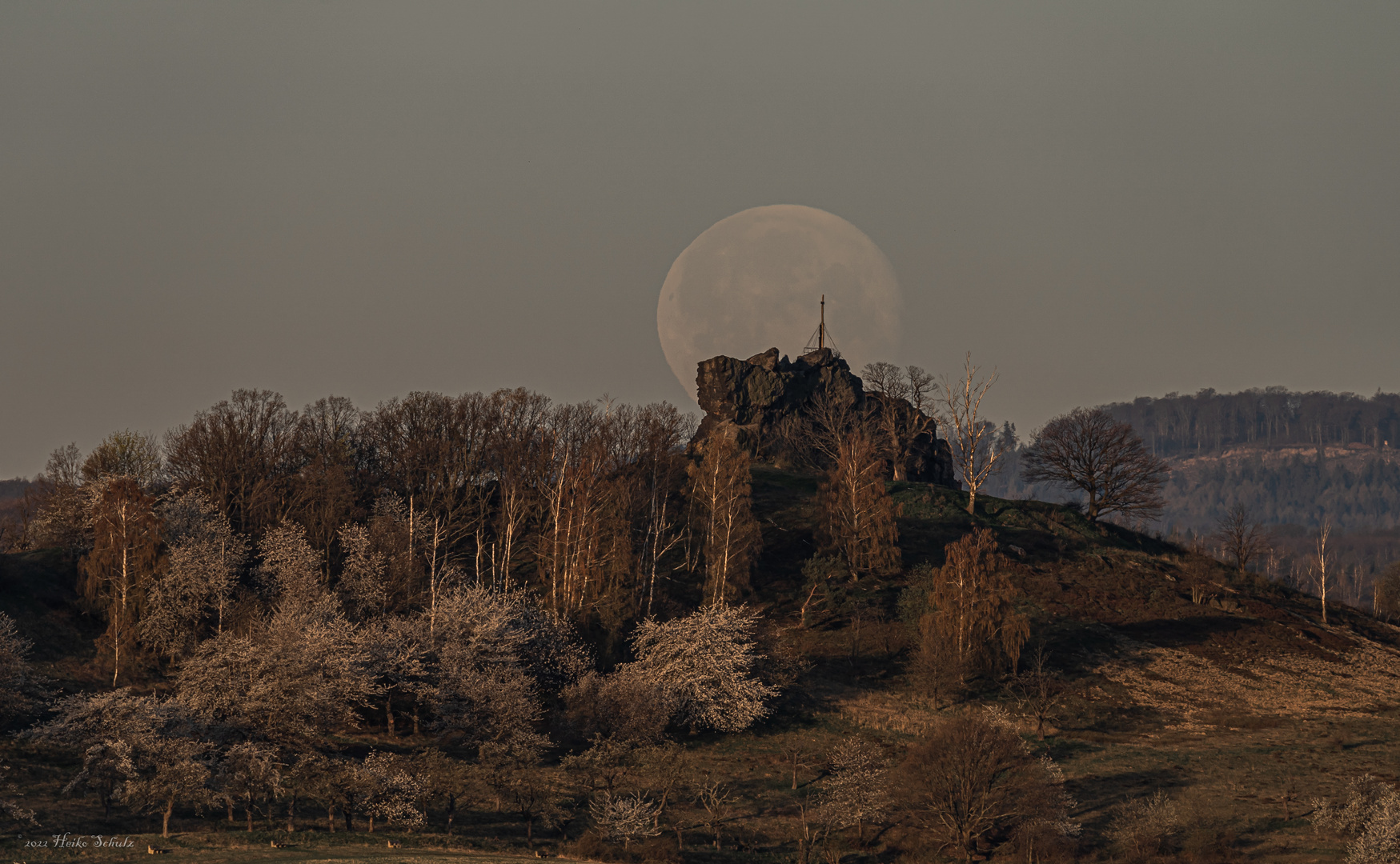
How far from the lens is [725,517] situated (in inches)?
3054

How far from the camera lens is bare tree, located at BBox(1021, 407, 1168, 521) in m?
101

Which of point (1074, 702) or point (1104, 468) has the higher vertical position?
point (1104, 468)

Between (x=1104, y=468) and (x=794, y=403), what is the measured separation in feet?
114

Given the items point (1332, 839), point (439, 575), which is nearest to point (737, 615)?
point (439, 575)

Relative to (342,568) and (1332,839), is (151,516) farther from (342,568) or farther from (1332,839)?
(1332,839)

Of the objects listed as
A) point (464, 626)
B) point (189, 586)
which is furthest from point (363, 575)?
point (464, 626)

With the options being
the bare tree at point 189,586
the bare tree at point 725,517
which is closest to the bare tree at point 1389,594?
the bare tree at point 725,517

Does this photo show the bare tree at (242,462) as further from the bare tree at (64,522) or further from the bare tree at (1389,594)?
the bare tree at (1389,594)

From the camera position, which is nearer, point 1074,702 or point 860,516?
point 1074,702

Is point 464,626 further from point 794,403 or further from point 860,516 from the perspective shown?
point 794,403

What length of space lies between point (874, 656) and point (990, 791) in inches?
1062

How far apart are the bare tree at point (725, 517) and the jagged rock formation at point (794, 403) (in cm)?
3769

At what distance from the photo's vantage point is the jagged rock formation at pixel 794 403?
395 ft

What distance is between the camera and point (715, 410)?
125 metres
